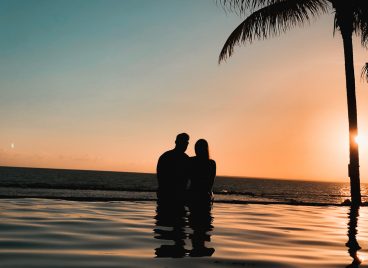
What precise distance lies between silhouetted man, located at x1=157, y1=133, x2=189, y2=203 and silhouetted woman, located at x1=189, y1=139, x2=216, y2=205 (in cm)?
21

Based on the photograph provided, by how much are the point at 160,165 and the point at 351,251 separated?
161 inches

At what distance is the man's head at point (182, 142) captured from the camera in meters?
7.25

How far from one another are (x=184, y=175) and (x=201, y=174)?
14.6 inches

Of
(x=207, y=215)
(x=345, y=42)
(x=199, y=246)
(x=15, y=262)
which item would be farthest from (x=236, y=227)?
(x=345, y=42)

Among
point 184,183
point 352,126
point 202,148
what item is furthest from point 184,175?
point 352,126

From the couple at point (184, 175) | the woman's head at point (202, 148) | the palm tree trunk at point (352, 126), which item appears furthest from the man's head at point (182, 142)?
the palm tree trunk at point (352, 126)

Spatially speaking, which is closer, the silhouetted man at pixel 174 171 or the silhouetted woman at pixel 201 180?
the silhouetted man at pixel 174 171

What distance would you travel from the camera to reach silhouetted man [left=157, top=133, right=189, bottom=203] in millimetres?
7375

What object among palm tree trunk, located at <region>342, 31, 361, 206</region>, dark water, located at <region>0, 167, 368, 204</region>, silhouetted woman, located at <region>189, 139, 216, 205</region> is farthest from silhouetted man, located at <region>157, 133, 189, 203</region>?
palm tree trunk, located at <region>342, 31, 361, 206</region>

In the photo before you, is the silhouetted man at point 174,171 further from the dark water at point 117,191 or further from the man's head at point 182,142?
the dark water at point 117,191

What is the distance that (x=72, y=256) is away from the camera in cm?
331

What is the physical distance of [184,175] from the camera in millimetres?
7582

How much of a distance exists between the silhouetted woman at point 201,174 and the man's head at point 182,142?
350mm

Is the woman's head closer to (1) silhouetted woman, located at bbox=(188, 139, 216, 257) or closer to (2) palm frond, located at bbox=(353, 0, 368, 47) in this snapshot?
(1) silhouetted woman, located at bbox=(188, 139, 216, 257)
